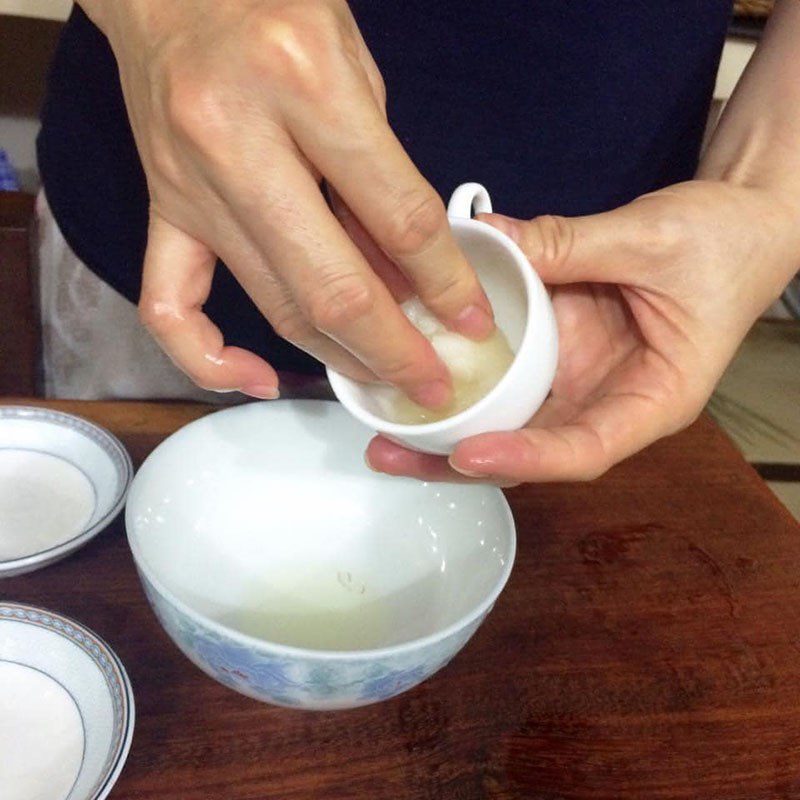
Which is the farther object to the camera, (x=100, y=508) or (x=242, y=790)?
(x=100, y=508)

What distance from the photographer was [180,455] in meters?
0.58

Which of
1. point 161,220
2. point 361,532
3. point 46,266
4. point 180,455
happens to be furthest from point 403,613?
point 46,266

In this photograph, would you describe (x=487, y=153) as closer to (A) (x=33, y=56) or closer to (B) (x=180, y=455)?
(B) (x=180, y=455)

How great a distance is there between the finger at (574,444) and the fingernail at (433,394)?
0.04m

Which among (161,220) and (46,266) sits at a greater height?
(161,220)

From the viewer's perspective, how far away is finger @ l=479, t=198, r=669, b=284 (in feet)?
1.64

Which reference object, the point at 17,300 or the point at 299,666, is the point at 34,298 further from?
the point at 299,666

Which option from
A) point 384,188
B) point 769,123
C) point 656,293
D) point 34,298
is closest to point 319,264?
point 384,188

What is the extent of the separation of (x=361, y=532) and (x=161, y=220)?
0.29 metres

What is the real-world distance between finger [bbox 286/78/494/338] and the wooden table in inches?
10.7

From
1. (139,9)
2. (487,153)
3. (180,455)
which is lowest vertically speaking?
(180,455)

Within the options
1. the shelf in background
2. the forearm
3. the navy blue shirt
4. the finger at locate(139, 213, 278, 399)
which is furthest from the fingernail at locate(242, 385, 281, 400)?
the shelf in background

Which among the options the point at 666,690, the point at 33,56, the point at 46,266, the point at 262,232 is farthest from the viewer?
the point at 33,56

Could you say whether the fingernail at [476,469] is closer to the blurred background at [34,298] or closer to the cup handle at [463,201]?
the cup handle at [463,201]
